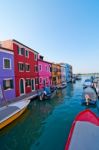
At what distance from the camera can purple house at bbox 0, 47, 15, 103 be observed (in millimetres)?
19308

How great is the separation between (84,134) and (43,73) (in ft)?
91.7

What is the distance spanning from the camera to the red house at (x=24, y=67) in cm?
2274

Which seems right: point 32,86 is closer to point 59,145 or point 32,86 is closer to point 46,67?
point 46,67

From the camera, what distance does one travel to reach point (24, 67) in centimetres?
2558

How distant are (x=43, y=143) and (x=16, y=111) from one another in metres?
5.25

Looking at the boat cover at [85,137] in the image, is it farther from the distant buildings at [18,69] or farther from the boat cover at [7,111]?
the distant buildings at [18,69]

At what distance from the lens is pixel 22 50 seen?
25.0 meters

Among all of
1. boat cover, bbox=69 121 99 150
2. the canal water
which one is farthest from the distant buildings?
boat cover, bbox=69 121 99 150

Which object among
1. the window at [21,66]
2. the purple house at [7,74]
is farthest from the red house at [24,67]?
the purple house at [7,74]

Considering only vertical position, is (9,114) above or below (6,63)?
below

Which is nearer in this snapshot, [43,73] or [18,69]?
[18,69]

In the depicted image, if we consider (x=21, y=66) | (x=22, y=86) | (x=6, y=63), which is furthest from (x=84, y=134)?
(x=21, y=66)

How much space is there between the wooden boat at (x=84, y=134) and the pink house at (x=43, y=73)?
23398mm

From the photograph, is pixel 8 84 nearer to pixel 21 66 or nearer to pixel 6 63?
pixel 6 63
